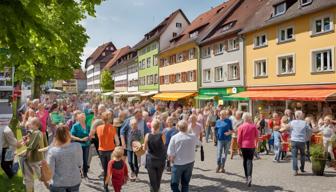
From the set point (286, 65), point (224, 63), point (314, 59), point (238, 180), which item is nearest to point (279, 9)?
point (286, 65)

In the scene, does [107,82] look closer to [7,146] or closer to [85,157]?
[85,157]

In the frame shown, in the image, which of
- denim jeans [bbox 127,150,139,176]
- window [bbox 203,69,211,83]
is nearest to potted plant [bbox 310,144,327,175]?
denim jeans [bbox 127,150,139,176]

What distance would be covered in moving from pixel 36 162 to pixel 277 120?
35.1 ft

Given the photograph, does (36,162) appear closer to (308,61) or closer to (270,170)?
(270,170)

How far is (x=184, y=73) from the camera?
46469mm

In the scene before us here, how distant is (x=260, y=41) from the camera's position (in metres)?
31.5

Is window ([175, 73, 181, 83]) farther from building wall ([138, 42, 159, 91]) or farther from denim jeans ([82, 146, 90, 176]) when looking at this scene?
denim jeans ([82, 146, 90, 176])

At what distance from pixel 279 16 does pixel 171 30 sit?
2873 centimetres

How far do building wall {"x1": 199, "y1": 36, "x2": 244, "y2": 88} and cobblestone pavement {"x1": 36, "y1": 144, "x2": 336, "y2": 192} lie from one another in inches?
812

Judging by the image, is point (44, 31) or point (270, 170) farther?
point (270, 170)

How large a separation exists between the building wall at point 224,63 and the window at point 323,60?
8.72m

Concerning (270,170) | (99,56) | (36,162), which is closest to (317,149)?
(270,170)

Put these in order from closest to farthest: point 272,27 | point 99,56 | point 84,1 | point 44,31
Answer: point 44,31 < point 84,1 < point 272,27 < point 99,56

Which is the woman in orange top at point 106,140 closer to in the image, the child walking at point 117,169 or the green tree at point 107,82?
the child walking at point 117,169
